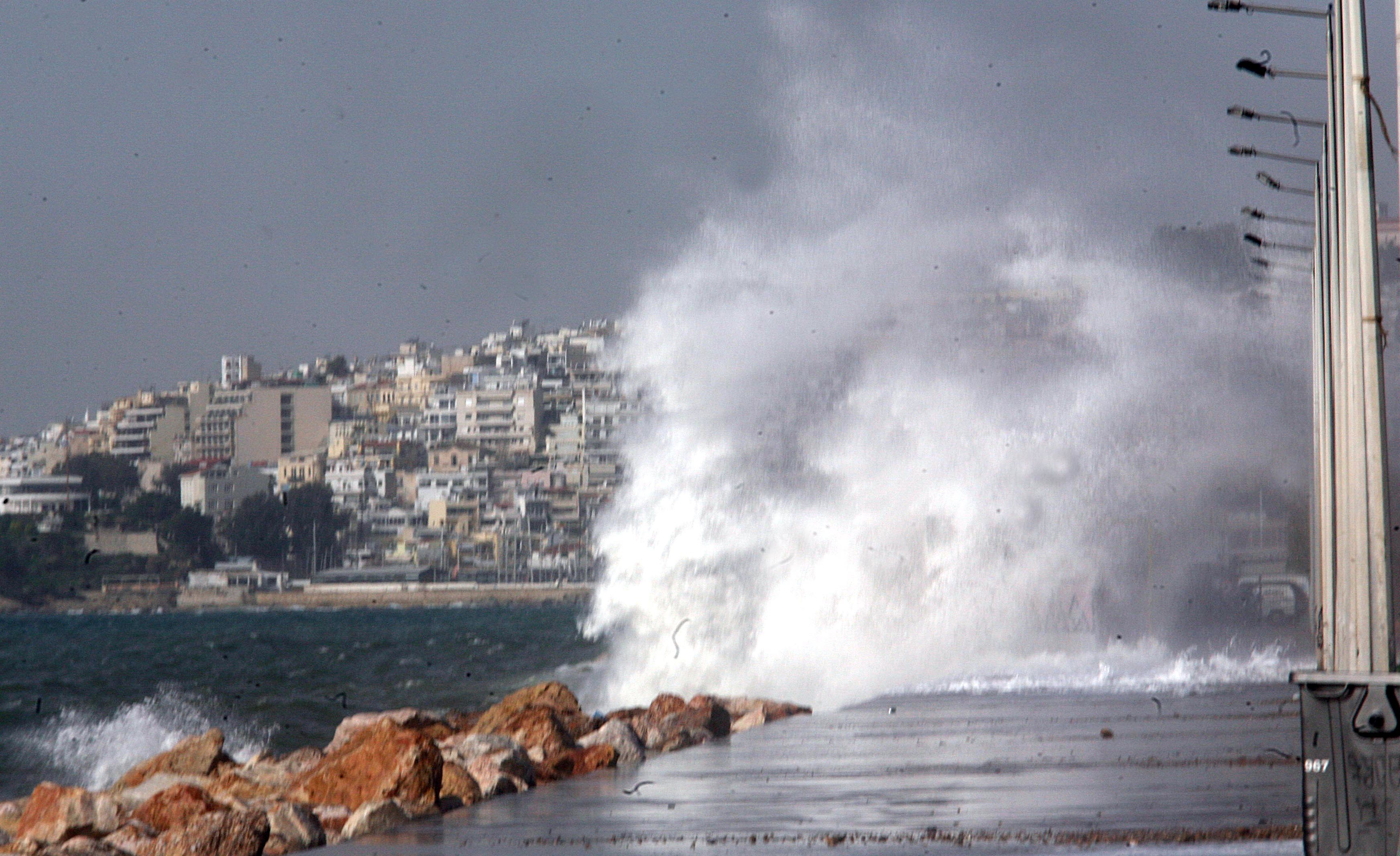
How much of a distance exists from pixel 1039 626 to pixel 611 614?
952 cm

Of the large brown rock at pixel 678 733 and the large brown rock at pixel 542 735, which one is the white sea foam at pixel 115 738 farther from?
the large brown rock at pixel 678 733

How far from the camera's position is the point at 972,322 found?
45.0 meters

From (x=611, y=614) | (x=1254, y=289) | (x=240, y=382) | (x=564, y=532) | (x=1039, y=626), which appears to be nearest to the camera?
(x=1039, y=626)

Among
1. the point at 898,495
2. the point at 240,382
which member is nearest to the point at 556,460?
the point at 240,382

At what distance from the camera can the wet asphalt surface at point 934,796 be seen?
33.7ft

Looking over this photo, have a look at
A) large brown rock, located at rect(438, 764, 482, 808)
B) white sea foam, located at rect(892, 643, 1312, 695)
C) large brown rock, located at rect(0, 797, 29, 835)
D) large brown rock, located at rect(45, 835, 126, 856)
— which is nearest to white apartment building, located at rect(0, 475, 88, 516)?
white sea foam, located at rect(892, 643, 1312, 695)

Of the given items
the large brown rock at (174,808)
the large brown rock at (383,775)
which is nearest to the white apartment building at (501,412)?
the large brown rock at (174,808)

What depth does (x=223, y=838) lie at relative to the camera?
10555mm

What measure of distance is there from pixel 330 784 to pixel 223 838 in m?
2.65

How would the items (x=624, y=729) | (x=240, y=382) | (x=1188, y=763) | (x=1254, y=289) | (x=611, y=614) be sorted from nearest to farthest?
(x=1188, y=763)
(x=624, y=729)
(x=611, y=614)
(x=1254, y=289)
(x=240, y=382)

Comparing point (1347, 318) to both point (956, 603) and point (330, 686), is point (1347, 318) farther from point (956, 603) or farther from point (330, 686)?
point (330, 686)

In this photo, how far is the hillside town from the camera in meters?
136

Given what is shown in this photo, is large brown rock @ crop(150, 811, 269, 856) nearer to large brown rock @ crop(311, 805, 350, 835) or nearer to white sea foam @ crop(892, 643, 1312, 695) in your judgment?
large brown rock @ crop(311, 805, 350, 835)

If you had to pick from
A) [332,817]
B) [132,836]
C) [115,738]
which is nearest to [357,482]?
[115,738]
